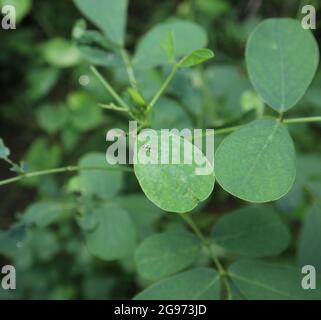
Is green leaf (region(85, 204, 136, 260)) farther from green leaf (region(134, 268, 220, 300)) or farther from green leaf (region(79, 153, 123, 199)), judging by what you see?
green leaf (region(134, 268, 220, 300))

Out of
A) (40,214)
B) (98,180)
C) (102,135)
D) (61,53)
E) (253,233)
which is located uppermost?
(61,53)

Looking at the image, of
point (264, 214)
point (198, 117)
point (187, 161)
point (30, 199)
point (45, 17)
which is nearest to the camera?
point (187, 161)

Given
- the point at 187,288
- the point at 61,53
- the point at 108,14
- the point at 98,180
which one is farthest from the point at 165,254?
the point at 61,53

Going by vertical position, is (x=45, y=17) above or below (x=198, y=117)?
above

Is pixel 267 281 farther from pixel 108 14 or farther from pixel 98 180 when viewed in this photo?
pixel 108 14

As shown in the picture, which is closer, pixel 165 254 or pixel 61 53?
pixel 165 254

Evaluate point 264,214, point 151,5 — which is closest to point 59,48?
point 151,5

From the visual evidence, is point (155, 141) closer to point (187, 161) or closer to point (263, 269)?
point (187, 161)

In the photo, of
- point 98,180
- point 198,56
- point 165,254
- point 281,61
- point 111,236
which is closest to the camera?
point 198,56
